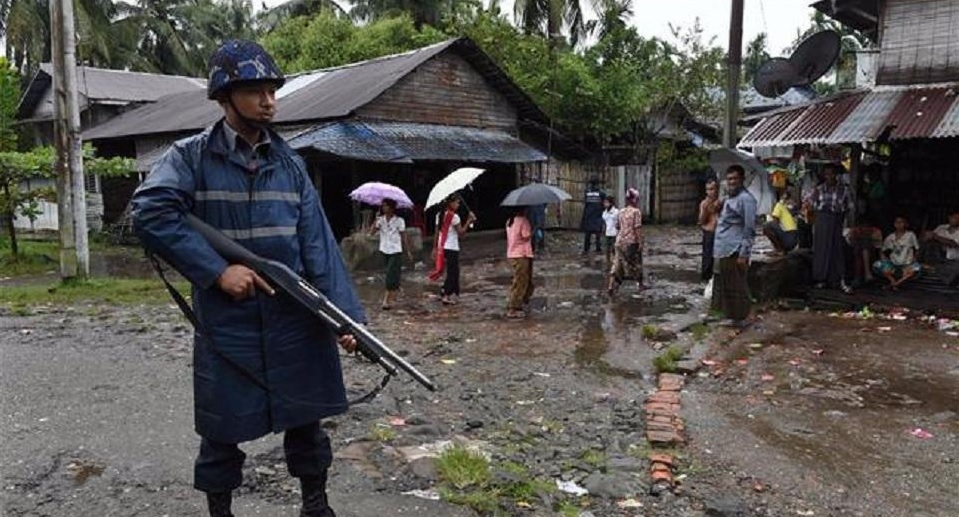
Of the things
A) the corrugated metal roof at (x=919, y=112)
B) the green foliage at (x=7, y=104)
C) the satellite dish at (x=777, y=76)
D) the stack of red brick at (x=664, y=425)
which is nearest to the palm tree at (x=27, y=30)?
the green foliage at (x=7, y=104)

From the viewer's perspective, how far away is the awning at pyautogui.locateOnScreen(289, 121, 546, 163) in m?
14.5

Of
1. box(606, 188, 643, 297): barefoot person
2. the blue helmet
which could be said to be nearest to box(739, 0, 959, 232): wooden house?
box(606, 188, 643, 297): barefoot person

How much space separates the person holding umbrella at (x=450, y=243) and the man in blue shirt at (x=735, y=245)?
3.25 meters

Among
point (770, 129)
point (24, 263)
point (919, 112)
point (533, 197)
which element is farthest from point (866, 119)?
point (24, 263)

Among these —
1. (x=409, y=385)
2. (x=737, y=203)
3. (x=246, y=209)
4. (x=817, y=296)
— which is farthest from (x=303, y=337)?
(x=817, y=296)

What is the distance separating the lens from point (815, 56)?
399 inches

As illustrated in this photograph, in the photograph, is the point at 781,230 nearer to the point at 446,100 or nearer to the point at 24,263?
the point at 446,100

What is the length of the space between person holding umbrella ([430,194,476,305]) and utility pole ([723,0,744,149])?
133 inches

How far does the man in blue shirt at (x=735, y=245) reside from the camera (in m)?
7.93

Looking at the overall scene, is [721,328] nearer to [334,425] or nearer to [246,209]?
[334,425]

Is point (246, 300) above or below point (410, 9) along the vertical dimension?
below

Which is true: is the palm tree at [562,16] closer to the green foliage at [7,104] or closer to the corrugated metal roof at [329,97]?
the corrugated metal roof at [329,97]

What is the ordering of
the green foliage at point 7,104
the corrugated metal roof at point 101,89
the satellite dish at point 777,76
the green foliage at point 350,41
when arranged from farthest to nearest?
the green foliage at point 350,41, the corrugated metal roof at point 101,89, the green foliage at point 7,104, the satellite dish at point 777,76

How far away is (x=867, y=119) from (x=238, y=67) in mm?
8584
